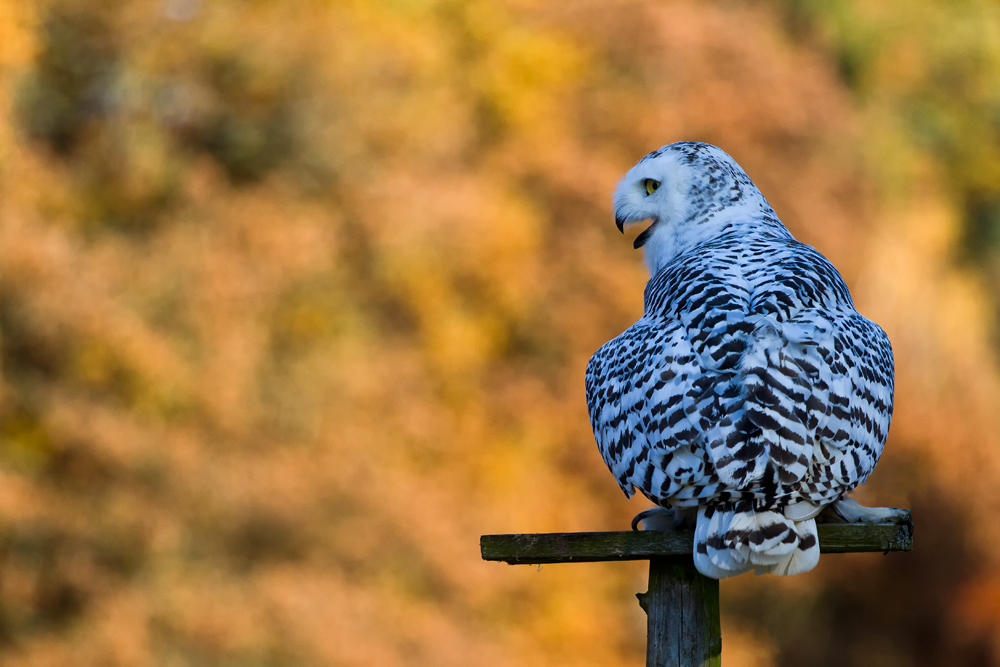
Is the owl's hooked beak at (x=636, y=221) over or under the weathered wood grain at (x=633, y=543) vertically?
over

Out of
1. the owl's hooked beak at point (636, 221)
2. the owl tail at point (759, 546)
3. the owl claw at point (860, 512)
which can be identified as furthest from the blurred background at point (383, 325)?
the owl tail at point (759, 546)

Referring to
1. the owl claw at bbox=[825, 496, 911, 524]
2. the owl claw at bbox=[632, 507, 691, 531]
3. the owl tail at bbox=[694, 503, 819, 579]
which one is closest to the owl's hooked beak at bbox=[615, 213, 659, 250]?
the owl claw at bbox=[632, 507, 691, 531]

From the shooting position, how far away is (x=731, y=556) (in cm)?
217

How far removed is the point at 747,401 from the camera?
2.24 metres

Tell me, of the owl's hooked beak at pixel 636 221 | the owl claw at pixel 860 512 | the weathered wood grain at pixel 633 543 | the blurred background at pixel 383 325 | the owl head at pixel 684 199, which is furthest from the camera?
the blurred background at pixel 383 325

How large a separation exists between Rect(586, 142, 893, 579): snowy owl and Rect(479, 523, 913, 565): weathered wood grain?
0.07 m

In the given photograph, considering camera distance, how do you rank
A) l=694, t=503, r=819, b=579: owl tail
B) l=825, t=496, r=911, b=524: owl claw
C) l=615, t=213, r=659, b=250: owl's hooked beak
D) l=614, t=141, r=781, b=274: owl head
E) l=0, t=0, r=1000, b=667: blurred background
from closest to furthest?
l=694, t=503, r=819, b=579: owl tail, l=825, t=496, r=911, b=524: owl claw, l=614, t=141, r=781, b=274: owl head, l=615, t=213, r=659, b=250: owl's hooked beak, l=0, t=0, r=1000, b=667: blurred background

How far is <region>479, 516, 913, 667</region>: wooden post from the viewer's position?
2338 mm

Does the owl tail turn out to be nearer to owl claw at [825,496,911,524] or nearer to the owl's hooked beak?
owl claw at [825,496,911,524]

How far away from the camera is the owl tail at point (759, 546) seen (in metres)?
2.16

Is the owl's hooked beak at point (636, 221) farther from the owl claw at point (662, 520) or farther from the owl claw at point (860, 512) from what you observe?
the owl claw at point (860, 512)

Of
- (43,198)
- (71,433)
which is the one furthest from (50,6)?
(71,433)

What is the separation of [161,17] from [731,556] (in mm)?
9272

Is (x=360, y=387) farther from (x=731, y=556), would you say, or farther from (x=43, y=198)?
(x=731, y=556)
